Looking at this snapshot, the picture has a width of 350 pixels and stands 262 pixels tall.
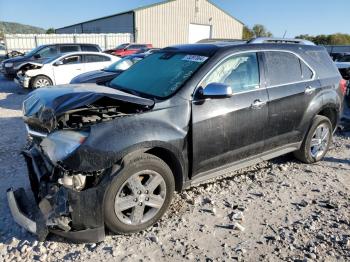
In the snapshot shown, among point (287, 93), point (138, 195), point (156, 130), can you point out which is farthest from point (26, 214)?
point (287, 93)

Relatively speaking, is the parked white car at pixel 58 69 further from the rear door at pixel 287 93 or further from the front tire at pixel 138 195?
the front tire at pixel 138 195

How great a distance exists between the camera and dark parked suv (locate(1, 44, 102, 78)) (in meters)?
14.6

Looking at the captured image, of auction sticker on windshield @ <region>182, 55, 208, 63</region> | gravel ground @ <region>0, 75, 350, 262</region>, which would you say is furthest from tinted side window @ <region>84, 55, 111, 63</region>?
auction sticker on windshield @ <region>182, 55, 208, 63</region>

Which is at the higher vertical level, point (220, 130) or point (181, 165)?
point (220, 130)

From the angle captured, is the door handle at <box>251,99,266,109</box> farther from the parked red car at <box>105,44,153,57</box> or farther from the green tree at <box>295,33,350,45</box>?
the green tree at <box>295,33,350,45</box>

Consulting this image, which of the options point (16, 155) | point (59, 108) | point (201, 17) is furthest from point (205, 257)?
point (201, 17)

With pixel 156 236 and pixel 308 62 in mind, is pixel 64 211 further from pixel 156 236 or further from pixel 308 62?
pixel 308 62

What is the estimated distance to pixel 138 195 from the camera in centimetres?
326

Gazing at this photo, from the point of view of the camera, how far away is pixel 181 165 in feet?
11.5

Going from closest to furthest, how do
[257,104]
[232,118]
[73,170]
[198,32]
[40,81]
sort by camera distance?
[73,170]
[232,118]
[257,104]
[40,81]
[198,32]

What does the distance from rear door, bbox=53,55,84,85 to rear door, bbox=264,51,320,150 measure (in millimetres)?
9302

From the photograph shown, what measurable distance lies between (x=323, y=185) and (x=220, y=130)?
73.3 inches

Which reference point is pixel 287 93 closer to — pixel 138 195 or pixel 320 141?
pixel 320 141

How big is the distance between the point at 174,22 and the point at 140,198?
33622 mm
